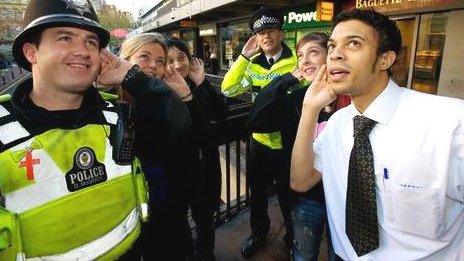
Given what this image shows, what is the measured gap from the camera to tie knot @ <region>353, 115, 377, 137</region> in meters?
1.62

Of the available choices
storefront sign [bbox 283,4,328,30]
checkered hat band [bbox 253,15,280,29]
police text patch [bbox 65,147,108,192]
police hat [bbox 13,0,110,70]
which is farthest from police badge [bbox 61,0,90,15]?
storefront sign [bbox 283,4,328,30]

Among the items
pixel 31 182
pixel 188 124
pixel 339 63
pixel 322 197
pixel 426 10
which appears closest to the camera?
pixel 31 182

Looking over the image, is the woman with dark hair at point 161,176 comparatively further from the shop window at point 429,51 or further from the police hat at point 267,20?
the shop window at point 429,51

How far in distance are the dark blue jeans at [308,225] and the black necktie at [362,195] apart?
18.9 inches

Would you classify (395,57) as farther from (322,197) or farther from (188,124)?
(188,124)

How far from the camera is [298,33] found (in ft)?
47.5

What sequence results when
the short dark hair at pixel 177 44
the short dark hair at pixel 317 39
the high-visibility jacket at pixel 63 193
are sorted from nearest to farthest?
the high-visibility jacket at pixel 63 193, the short dark hair at pixel 317 39, the short dark hair at pixel 177 44

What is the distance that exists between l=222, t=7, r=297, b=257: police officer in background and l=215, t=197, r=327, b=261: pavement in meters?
0.09

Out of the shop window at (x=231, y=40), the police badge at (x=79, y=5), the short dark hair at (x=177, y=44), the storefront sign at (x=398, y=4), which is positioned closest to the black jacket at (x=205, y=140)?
the short dark hair at (x=177, y=44)

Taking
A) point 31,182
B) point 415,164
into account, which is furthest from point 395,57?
point 31,182

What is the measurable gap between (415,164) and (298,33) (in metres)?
14.0

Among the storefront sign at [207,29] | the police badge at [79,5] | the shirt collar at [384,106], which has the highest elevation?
the storefront sign at [207,29]

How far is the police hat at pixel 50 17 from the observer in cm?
133

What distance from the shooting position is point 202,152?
287 cm
